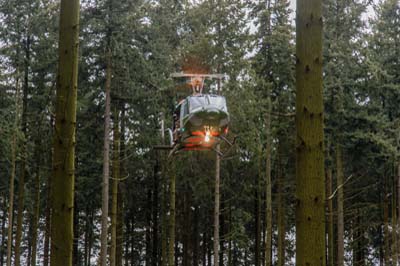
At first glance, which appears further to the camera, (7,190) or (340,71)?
(7,190)

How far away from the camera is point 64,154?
5484 mm

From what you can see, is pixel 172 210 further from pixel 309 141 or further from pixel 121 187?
pixel 309 141

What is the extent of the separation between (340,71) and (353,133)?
2589mm

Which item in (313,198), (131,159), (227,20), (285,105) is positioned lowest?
(313,198)

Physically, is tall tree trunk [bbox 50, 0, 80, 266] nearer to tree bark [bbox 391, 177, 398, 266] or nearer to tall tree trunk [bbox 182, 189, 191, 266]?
tree bark [bbox 391, 177, 398, 266]

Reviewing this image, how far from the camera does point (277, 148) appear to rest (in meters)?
25.4

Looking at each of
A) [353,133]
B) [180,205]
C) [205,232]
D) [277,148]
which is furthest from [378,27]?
[205,232]

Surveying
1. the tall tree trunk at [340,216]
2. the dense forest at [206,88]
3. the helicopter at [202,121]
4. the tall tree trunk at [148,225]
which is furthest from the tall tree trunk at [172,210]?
the helicopter at [202,121]

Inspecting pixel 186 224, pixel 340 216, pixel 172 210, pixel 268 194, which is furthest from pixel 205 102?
pixel 186 224

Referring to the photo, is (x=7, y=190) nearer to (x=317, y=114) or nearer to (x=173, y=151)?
(x=173, y=151)

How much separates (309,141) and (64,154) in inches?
92.1

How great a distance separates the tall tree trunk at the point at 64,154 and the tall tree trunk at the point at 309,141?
2.19 meters

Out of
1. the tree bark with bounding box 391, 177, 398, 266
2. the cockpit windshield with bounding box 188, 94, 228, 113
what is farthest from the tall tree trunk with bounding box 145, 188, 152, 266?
the cockpit windshield with bounding box 188, 94, 228, 113

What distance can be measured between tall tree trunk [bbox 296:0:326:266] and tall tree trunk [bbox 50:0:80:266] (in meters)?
2.19
